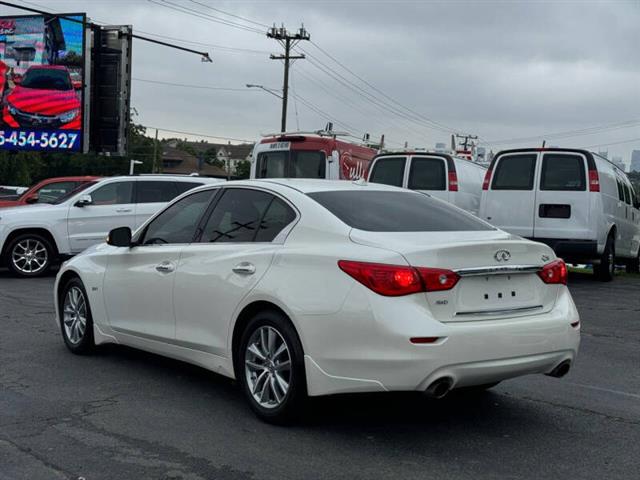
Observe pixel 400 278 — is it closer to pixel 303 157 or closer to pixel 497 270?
pixel 497 270

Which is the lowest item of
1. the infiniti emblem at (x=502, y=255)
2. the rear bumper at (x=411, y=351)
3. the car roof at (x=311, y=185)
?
the rear bumper at (x=411, y=351)

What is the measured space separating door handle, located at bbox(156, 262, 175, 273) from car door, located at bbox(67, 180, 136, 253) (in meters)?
8.72

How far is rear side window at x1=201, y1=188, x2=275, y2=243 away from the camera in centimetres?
594

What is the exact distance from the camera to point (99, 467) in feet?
15.1

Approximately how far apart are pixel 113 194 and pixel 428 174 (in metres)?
5.79

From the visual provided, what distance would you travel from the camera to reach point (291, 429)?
17.4 ft

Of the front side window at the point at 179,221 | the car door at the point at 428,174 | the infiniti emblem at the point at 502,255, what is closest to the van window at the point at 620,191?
the car door at the point at 428,174

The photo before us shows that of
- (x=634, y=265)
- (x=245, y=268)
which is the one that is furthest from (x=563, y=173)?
(x=245, y=268)

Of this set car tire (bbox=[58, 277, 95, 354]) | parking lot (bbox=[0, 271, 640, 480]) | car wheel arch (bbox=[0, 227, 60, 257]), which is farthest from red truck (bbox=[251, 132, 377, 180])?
parking lot (bbox=[0, 271, 640, 480])

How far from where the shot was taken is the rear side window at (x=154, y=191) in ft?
50.3

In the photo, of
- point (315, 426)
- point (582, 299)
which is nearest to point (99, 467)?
point (315, 426)

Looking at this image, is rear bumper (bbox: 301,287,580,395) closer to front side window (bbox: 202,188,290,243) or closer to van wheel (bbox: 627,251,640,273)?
front side window (bbox: 202,188,290,243)

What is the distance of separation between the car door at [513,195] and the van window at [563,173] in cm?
20

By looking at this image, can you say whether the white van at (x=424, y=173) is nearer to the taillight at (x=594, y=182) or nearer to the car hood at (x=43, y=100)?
the taillight at (x=594, y=182)
